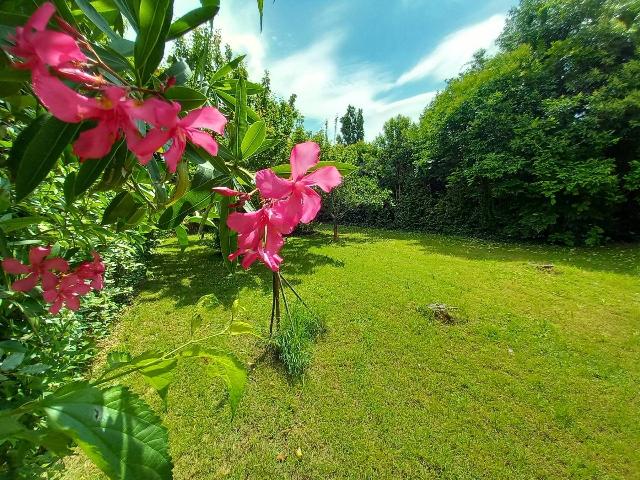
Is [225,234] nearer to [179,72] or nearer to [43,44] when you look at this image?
[179,72]

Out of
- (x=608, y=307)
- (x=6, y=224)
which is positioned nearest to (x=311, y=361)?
(x=6, y=224)

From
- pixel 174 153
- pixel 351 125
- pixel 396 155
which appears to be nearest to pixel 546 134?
pixel 396 155

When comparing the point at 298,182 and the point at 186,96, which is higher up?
the point at 186,96

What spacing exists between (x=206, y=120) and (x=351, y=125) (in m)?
28.2

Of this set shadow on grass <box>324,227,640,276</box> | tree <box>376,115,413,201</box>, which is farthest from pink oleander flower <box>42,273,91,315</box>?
tree <box>376,115,413,201</box>

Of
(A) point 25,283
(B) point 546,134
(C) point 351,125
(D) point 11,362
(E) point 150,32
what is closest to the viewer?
(E) point 150,32

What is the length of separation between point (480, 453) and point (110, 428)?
113 inches

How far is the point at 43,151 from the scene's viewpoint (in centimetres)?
34

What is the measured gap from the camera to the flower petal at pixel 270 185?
1.35 ft

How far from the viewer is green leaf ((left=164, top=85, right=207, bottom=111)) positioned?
38 cm

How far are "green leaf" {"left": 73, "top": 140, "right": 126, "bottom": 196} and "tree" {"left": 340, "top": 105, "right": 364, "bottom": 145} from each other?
2749 cm

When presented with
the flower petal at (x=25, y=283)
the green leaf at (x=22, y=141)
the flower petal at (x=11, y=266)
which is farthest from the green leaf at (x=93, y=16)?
the flower petal at (x=25, y=283)

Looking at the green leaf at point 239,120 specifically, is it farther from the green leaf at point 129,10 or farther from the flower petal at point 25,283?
the flower petal at point 25,283

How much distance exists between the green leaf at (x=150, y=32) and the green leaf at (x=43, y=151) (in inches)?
3.9
